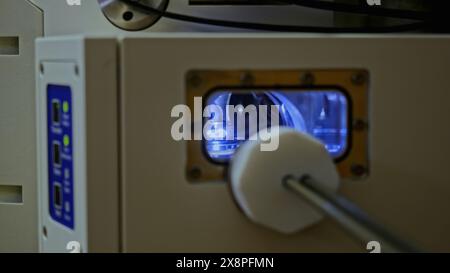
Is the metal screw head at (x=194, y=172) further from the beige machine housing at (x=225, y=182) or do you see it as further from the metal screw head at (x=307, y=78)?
the metal screw head at (x=307, y=78)

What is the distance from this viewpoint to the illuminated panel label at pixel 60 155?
0.88 metres

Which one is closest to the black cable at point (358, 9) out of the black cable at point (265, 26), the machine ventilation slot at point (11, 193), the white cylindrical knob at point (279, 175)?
the black cable at point (265, 26)

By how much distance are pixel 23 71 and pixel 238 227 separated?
1.64 ft

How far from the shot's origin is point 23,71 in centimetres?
118

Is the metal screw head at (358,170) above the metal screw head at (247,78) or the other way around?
the other way around

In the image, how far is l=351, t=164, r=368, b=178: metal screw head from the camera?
887mm

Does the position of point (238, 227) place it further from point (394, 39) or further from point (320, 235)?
point (394, 39)

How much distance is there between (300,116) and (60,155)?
0.29m

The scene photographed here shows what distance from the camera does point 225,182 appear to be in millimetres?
854

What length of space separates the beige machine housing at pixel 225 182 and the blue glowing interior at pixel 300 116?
34 millimetres

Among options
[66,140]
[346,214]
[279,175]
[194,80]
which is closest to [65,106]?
[66,140]

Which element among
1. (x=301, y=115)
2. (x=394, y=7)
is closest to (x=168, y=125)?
(x=301, y=115)

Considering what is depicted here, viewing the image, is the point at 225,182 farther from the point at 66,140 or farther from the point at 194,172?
the point at 66,140

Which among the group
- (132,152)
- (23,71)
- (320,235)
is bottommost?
(320,235)
